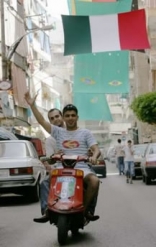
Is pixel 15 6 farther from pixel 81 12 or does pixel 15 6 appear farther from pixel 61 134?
pixel 61 134

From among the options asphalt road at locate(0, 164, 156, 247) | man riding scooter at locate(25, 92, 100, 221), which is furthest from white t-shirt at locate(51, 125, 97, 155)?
asphalt road at locate(0, 164, 156, 247)

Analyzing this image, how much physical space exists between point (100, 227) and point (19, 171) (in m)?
4.65

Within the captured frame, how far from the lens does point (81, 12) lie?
107ft

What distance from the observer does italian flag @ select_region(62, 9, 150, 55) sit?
86.7ft

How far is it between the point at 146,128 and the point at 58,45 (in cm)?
6148

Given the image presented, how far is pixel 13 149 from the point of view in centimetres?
1520

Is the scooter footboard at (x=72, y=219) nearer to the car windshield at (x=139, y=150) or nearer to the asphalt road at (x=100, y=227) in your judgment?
the asphalt road at (x=100, y=227)

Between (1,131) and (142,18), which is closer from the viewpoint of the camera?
(1,131)

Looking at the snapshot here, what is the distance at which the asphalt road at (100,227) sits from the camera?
26.7 ft

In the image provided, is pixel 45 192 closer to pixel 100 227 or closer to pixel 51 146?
pixel 51 146

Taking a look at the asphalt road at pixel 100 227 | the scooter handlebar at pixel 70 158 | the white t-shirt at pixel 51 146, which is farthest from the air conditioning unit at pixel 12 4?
the scooter handlebar at pixel 70 158

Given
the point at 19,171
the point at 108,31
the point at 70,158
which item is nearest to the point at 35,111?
the point at 70,158

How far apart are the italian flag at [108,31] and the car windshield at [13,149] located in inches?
478

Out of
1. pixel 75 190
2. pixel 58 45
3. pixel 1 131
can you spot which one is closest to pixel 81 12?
pixel 1 131
